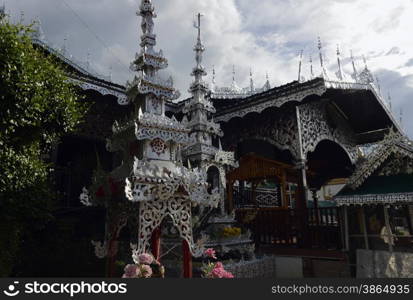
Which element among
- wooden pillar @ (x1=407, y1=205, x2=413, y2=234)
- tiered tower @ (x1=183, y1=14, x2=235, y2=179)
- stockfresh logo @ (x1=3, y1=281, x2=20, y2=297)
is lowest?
stockfresh logo @ (x1=3, y1=281, x2=20, y2=297)

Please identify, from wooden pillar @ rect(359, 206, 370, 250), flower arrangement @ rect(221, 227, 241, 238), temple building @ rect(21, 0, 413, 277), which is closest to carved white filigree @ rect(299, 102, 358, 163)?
temple building @ rect(21, 0, 413, 277)

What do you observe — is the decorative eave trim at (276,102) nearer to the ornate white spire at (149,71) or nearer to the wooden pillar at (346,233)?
the wooden pillar at (346,233)

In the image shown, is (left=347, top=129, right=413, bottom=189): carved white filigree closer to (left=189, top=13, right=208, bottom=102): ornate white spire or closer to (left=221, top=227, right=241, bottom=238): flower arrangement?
(left=221, top=227, right=241, bottom=238): flower arrangement

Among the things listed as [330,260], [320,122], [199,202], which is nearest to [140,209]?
[199,202]

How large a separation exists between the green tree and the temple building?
1002 mm

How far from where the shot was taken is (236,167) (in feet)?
29.8

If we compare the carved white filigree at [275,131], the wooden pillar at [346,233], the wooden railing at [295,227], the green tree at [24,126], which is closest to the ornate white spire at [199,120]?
the carved white filigree at [275,131]

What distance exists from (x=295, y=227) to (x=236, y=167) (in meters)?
2.35

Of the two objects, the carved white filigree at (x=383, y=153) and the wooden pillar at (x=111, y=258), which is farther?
the carved white filigree at (x=383, y=153)

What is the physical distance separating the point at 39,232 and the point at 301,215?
6.35 meters

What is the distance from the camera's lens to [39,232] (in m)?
6.24

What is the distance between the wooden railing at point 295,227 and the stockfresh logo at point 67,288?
234 inches

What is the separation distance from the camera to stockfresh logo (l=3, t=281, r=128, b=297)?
3166mm

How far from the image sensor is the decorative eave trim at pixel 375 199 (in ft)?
18.4
